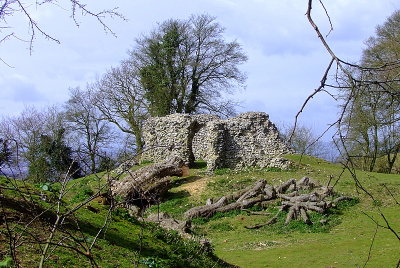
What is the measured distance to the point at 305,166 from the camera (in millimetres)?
23078

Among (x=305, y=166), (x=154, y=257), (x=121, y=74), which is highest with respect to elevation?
(x=121, y=74)

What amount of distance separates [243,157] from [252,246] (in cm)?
1297

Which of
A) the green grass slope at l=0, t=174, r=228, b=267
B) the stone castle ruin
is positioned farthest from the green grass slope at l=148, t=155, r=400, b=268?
the stone castle ruin

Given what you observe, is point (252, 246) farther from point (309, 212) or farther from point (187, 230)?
point (309, 212)

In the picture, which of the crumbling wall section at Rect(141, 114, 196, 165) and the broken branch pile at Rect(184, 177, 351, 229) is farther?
the crumbling wall section at Rect(141, 114, 196, 165)

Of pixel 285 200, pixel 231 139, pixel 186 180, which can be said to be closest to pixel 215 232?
pixel 285 200

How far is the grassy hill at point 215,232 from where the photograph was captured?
4.44 meters

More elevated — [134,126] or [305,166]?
[134,126]

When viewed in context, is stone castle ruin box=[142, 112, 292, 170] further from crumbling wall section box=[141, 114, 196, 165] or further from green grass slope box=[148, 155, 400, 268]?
green grass slope box=[148, 155, 400, 268]

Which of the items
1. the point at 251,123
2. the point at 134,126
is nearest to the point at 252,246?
the point at 251,123

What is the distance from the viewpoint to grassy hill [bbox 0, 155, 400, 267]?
4438 millimetres

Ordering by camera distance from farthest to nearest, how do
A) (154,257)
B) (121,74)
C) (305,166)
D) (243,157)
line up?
(121,74), (243,157), (305,166), (154,257)

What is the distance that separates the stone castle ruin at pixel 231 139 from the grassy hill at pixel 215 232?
1333 millimetres

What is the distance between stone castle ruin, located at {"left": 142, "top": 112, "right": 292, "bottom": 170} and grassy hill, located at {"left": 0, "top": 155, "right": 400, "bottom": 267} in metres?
1.33
